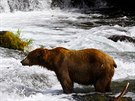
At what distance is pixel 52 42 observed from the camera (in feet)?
51.7

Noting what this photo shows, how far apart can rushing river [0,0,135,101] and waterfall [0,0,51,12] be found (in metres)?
0.32

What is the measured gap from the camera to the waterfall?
85.3 feet

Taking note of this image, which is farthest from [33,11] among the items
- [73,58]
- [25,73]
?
[73,58]

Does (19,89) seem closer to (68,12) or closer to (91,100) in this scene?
(91,100)

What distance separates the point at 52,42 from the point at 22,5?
11.5m

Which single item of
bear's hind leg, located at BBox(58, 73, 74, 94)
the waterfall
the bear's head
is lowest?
the waterfall

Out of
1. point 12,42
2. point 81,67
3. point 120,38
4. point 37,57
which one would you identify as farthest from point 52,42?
point 81,67

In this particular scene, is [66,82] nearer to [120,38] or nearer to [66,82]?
[66,82]

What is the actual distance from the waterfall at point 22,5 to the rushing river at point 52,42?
32 centimetres

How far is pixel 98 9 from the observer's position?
2772cm

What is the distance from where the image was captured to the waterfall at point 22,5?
2600 cm

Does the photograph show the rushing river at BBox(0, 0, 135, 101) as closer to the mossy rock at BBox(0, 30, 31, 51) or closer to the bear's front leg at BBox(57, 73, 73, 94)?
the bear's front leg at BBox(57, 73, 73, 94)

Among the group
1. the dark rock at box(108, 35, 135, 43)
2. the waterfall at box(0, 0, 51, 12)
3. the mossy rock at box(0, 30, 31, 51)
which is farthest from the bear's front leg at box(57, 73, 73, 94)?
the waterfall at box(0, 0, 51, 12)

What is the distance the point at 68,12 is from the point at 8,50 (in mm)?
14925
